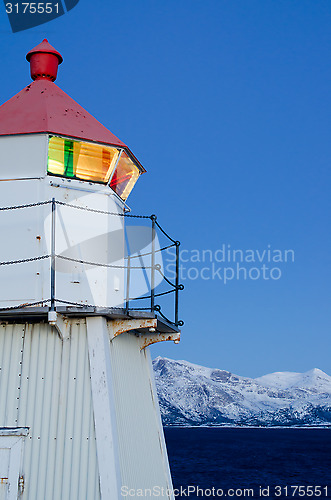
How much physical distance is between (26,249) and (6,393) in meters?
1.88

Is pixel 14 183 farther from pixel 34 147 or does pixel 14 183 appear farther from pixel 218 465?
pixel 218 465

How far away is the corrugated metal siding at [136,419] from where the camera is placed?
8000 millimetres

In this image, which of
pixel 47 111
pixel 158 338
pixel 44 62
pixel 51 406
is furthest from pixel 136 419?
pixel 44 62

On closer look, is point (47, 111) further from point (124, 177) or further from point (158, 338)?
point (158, 338)

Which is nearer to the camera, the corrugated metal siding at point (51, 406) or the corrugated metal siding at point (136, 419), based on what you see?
the corrugated metal siding at point (51, 406)

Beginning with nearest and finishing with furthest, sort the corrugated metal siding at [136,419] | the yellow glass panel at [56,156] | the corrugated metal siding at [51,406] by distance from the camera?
the corrugated metal siding at [51,406], the corrugated metal siding at [136,419], the yellow glass panel at [56,156]

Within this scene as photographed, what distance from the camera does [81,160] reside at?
27.6ft

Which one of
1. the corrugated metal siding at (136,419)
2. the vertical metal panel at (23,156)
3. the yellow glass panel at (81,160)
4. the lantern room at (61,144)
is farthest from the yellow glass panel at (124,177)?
the corrugated metal siding at (136,419)

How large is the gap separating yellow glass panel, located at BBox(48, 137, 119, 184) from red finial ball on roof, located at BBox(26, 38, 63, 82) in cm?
181

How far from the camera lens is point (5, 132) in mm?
8312

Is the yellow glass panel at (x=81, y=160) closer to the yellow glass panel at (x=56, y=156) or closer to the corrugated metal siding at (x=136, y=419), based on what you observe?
the yellow glass panel at (x=56, y=156)

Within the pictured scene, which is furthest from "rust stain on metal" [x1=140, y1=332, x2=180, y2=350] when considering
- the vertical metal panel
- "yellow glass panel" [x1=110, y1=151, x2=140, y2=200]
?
the vertical metal panel

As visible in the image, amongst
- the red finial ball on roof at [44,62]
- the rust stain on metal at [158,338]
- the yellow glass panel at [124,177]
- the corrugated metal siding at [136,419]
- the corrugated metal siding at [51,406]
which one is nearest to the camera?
the corrugated metal siding at [51,406]

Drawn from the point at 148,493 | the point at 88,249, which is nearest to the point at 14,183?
the point at 88,249
